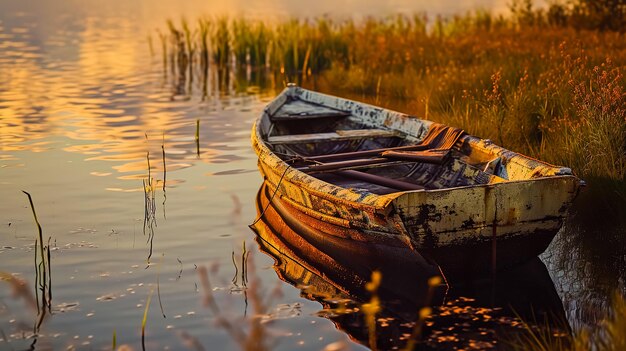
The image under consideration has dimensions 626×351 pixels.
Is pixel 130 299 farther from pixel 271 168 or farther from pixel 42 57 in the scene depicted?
pixel 42 57

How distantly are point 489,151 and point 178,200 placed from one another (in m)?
3.38

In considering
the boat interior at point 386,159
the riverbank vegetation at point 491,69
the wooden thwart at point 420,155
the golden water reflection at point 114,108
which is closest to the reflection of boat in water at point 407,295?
the boat interior at point 386,159

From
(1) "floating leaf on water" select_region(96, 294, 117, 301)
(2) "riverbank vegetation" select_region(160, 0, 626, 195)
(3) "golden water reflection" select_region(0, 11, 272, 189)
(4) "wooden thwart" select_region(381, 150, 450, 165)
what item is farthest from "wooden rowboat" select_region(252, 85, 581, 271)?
(1) "floating leaf on water" select_region(96, 294, 117, 301)

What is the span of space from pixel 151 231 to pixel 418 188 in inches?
98.7

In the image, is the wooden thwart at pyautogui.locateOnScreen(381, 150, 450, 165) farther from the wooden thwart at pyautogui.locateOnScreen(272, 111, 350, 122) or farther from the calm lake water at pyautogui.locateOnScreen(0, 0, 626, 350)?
the wooden thwart at pyautogui.locateOnScreen(272, 111, 350, 122)

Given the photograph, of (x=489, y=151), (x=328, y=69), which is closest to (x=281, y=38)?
(x=328, y=69)

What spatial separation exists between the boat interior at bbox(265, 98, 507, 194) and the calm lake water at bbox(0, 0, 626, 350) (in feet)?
2.53

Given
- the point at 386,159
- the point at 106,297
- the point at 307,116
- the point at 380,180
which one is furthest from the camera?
the point at 307,116

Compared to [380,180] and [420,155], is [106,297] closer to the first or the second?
[380,180]

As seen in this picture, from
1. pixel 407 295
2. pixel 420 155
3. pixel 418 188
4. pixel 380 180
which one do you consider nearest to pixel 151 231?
pixel 380 180

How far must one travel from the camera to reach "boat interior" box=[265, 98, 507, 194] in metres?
8.62

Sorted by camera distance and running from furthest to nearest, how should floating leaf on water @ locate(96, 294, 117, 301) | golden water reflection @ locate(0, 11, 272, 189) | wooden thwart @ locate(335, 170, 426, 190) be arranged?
golden water reflection @ locate(0, 11, 272, 189), wooden thwart @ locate(335, 170, 426, 190), floating leaf on water @ locate(96, 294, 117, 301)

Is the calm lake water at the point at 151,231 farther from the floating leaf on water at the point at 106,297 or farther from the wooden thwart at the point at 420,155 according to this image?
the wooden thwart at the point at 420,155

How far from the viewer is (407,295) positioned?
7.09m
